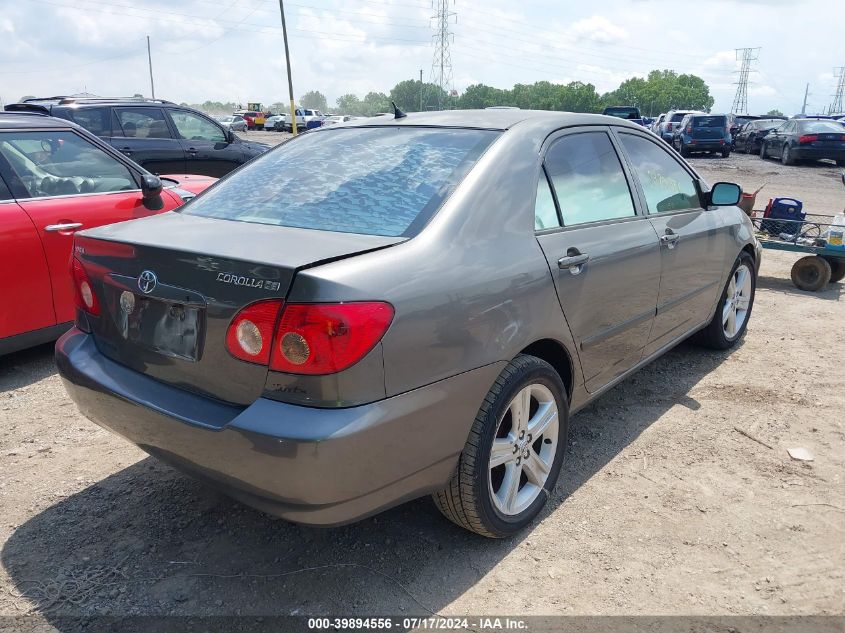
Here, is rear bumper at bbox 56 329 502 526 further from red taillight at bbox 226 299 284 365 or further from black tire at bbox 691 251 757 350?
black tire at bbox 691 251 757 350

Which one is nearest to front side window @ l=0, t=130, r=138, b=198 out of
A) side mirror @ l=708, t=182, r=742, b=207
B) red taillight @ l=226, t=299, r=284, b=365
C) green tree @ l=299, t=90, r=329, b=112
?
red taillight @ l=226, t=299, r=284, b=365

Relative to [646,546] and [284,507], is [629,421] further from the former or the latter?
[284,507]

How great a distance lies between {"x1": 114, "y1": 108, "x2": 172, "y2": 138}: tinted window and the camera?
9.21 meters

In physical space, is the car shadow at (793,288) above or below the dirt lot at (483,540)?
below

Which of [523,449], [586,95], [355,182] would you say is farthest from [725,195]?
[586,95]

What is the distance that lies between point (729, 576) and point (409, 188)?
6.31 feet

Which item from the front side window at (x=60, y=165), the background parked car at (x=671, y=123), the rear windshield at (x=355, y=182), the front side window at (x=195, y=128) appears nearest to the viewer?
the rear windshield at (x=355, y=182)

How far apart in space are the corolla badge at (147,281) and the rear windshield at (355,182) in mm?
473

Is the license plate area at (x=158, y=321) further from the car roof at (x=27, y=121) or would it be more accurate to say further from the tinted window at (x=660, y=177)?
the car roof at (x=27, y=121)

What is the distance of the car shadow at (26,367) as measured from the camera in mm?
4285

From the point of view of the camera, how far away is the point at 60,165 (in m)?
4.69

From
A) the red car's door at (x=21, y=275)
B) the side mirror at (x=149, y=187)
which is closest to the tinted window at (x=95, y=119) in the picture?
the side mirror at (x=149, y=187)

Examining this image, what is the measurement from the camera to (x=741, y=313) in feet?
16.8

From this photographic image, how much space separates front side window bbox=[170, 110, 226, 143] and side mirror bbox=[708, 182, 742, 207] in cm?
807
